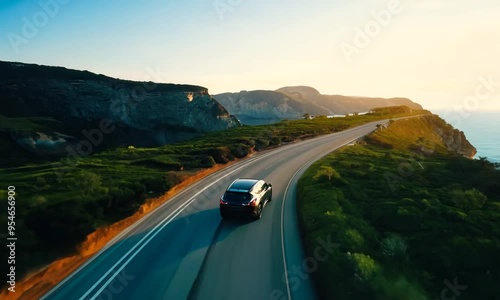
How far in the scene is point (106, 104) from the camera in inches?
4072

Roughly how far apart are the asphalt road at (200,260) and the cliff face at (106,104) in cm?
7621

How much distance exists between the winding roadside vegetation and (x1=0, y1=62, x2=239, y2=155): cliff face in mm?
78007

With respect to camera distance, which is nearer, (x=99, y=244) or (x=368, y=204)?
(x=99, y=244)

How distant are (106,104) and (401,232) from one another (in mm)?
101900

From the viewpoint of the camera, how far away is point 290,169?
1320 inches

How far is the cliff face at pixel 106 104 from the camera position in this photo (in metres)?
93.4

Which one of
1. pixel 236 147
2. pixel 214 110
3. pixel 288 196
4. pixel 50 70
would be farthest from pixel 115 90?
pixel 288 196

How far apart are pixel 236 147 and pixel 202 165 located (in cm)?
948

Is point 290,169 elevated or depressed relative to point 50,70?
depressed

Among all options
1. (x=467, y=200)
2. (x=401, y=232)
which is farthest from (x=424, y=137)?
(x=401, y=232)

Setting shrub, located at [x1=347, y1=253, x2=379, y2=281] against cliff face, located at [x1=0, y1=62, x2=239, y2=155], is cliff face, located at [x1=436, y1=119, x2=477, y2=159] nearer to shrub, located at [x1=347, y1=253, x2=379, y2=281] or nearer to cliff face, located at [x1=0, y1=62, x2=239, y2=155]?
cliff face, located at [x1=0, y1=62, x2=239, y2=155]

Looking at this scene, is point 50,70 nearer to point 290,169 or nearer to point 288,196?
point 290,169

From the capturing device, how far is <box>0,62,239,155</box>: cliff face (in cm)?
9344

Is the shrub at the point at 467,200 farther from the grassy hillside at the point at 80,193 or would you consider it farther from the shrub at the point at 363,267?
the grassy hillside at the point at 80,193
